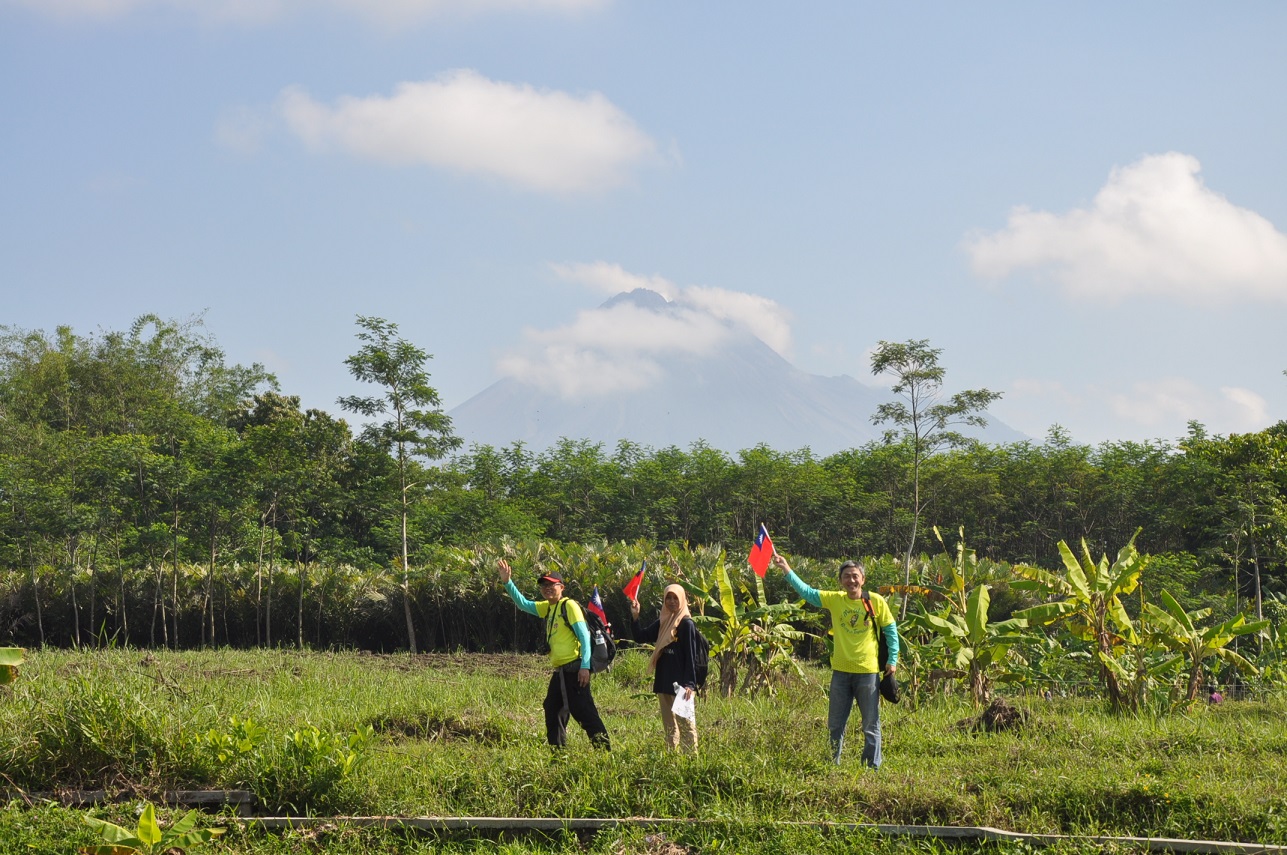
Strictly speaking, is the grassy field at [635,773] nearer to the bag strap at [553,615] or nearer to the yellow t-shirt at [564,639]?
the yellow t-shirt at [564,639]

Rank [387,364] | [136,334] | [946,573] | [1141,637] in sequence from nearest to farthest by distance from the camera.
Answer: [1141,637]
[946,573]
[387,364]
[136,334]

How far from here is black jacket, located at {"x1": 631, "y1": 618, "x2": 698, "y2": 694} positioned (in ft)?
27.6

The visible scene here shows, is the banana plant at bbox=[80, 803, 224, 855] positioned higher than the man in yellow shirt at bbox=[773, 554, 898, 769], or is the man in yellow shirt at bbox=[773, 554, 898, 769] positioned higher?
the man in yellow shirt at bbox=[773, 554, 898, 769]

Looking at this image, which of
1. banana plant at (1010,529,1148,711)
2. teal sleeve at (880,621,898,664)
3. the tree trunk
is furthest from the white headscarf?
the tree trunk

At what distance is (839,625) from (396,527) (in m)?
19.7

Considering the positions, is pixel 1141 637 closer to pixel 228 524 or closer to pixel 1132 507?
pixel 228 524

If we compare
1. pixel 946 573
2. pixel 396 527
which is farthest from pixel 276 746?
pixel 396 527

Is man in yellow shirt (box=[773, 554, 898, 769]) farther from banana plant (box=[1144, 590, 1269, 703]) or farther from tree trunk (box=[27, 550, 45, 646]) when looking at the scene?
tree trunk (box=[27, 550, 45, 646])

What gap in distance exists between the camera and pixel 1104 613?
1105 cm

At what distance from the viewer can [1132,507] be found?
1372 inches

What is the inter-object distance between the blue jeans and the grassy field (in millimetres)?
134

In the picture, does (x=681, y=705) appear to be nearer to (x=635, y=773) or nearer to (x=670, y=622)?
(x=670, y=622)

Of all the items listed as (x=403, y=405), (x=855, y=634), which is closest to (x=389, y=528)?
(x=403, y=405)

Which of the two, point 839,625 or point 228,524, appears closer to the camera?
point 839,625
